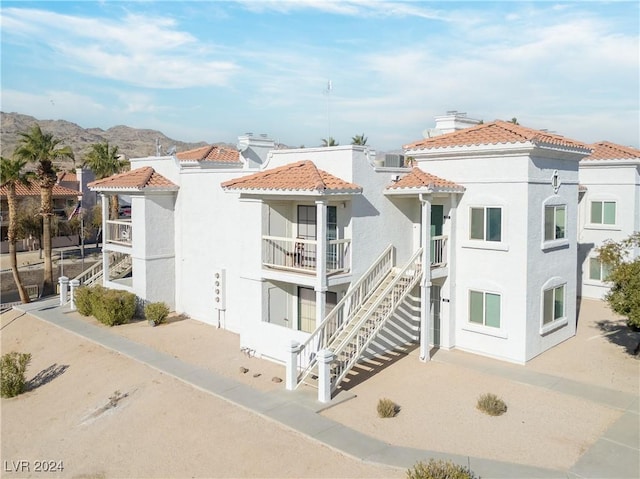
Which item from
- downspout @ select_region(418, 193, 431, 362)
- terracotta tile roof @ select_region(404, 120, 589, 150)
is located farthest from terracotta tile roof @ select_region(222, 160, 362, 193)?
terracotta tile roof @ select_region(404, 120, 589, 150)

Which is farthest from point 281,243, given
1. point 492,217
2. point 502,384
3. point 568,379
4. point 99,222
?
point 99,222

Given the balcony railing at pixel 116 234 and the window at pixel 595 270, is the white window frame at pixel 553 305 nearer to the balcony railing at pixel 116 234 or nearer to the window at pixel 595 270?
the window at pixel 595 270

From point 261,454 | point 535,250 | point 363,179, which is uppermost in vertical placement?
point 363,179

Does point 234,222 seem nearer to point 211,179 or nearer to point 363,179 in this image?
point 211,179

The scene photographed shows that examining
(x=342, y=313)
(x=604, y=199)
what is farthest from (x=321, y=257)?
(x=604, y=199)

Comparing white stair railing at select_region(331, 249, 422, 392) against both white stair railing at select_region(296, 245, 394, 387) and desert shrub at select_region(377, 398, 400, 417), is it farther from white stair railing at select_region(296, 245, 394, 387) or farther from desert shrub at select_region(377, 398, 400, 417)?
desert shrub at select_region(377, 398, 400, 417)
